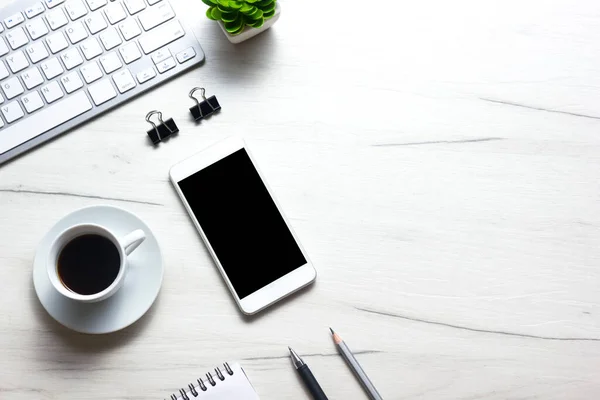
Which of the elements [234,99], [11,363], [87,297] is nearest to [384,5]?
[234,99]

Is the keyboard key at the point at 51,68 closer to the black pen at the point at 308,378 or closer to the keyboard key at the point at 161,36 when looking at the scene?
the keyboard key at the point at 161,36

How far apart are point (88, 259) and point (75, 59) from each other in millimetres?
269

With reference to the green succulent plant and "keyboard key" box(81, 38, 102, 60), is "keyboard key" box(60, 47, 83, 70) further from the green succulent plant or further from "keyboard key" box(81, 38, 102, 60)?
the green succulent plant

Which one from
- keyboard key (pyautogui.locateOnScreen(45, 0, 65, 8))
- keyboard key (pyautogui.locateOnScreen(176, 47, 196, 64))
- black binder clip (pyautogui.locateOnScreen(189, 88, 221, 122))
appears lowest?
black binder clip (pyautogui.locateOnScreen(189, 88, 221, 122))

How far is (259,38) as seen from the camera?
0.87m

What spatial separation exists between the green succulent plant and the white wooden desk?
2.3 inches

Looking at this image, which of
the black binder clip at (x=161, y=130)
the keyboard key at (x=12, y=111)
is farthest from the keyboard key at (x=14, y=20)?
the black binder clip at (x=161, y=130)

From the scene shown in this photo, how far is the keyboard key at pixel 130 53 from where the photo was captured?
83 centimetres

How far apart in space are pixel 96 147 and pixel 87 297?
0.70 feet

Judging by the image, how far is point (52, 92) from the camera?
82 cm

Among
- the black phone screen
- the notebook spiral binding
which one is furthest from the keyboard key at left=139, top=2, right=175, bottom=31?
the notebook spiral binding

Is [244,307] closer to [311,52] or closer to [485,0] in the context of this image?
[311,52]

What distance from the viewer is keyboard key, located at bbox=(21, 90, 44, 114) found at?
817mm

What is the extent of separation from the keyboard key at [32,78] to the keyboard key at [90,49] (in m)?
0.07
